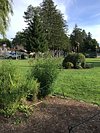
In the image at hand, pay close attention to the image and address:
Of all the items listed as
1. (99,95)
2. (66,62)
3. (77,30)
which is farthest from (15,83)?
(77,30)

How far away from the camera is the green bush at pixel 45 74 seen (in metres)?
8.12

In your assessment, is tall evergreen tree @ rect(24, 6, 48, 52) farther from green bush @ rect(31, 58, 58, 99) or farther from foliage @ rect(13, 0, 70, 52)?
green bush @ rect(31, 58, 58, 99)

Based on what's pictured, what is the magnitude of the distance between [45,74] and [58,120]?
1.87 m

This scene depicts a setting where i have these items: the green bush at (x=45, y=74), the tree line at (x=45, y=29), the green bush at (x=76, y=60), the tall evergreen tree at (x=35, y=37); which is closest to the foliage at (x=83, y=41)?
the tree line at (x=45, y=29)

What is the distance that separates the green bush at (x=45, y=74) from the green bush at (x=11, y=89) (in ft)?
3.01

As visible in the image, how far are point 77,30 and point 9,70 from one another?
103806 mm

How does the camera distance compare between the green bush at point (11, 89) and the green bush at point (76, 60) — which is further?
the green bush at point (76, 60)

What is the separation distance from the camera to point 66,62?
24281mm

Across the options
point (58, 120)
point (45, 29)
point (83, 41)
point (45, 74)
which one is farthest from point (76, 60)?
point (83, 41)

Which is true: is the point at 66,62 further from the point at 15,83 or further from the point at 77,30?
the point at 77,30

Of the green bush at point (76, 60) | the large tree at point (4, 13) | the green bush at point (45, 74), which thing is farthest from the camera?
the green bush at point (76, 60)

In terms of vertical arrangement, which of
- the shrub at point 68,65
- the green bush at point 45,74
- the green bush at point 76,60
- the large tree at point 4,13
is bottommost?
the shrub at point 68,65

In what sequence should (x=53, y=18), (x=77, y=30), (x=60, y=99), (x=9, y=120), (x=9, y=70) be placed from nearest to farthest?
(x=9, y=120)
(x=9, y=70)
(x=60, y=99)
(x=53, y=18)
(x=77, y=30)

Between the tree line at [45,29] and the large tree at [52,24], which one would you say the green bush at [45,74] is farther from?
the large tree at [52,24]
